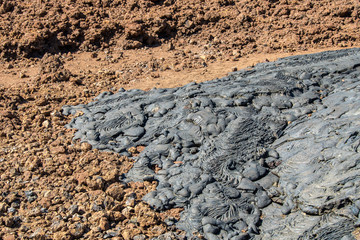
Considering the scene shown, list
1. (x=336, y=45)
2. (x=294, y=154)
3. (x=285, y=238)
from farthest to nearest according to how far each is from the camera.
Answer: (x=336, y=45) < (x=294, y=154) < (x=285, y=238)

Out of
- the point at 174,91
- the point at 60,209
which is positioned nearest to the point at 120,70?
the point at 174,91

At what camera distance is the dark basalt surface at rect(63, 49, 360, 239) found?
140 inches

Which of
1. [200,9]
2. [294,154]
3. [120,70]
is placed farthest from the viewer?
[200,9]

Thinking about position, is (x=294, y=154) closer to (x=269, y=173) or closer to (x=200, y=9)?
(x=269, y=173)

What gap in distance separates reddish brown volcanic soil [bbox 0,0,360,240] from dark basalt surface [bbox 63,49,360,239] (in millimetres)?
289

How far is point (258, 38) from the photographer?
24.7ft

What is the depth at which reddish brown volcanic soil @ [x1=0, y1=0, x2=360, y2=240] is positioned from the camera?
3609 millimetres

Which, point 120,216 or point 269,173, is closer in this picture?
point 120,216

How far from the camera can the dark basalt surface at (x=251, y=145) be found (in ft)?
11.7

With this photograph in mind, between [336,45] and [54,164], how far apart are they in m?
5.46

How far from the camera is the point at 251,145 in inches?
168

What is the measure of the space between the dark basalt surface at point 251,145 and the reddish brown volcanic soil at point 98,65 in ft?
0.95

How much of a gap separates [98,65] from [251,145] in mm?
3455

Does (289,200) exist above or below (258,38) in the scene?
below
